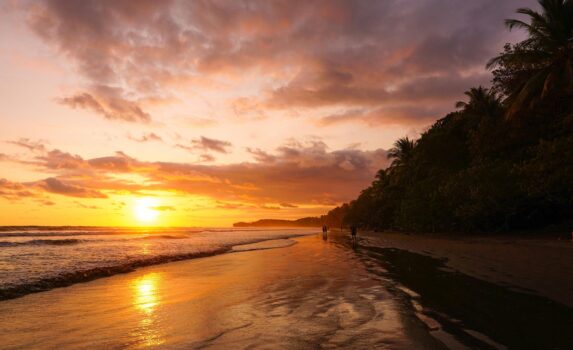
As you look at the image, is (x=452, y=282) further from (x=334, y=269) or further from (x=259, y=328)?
(x=259, y=328)

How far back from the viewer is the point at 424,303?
9.14 metres

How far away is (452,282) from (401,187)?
56.2m

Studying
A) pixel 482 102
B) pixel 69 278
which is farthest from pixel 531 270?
pixel 482 102

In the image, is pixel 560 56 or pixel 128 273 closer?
pixel 128 273

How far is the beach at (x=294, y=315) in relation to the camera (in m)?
6.37

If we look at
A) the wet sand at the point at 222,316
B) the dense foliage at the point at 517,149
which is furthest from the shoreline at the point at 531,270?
the dense foliage at the point at 517,149

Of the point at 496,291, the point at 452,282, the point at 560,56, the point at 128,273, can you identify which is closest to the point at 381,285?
the point at 452,282

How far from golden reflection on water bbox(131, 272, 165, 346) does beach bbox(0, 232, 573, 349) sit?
3 centimetres

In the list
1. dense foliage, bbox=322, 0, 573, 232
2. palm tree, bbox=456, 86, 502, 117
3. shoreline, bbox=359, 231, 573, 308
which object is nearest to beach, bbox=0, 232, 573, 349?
shoreline, bbox=359, 231, 573, 308

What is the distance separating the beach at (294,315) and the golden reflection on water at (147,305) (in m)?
0.03

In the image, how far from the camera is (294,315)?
26.9 feet

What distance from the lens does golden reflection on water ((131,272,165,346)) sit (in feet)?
22.5

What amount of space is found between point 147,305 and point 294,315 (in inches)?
159

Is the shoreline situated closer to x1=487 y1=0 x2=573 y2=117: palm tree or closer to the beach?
the beach
